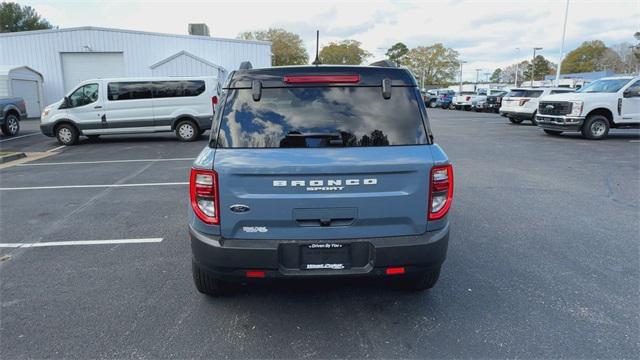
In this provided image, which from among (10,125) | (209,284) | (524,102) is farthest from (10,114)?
(524,102)

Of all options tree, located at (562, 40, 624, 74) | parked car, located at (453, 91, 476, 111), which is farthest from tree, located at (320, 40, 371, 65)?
parked car, located at (453, 91, 476, 111)

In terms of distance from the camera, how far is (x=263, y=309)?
11.5ft

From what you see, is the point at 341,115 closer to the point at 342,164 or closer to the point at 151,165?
the point at 342,164

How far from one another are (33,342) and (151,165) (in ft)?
25.5

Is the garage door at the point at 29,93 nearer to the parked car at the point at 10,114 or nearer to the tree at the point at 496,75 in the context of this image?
the parked car at the point at 10,114

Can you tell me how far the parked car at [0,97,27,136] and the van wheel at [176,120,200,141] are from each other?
6.98 meters

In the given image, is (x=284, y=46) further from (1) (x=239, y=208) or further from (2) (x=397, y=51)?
(1) (x=239, y=208)

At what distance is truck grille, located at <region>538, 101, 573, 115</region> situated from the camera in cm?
1450

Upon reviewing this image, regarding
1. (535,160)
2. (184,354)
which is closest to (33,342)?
(184,354)

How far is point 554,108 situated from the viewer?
1509cm

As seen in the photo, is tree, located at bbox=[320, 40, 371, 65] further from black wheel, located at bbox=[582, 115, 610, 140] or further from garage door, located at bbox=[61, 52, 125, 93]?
black wheel, located at bbox=[582, 115, 610, 140]

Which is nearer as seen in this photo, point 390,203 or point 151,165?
point 390,203

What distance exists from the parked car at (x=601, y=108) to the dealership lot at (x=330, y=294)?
8.06 meters

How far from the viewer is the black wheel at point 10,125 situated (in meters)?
16.5
